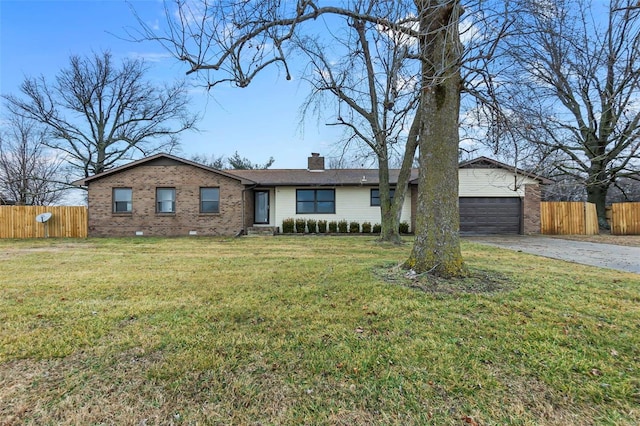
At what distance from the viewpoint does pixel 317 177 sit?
691 inches

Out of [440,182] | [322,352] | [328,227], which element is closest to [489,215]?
[328,227]

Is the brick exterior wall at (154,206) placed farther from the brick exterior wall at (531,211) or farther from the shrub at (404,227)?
the brick exterior wall at (531,211)

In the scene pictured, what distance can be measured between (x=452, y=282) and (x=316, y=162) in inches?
592

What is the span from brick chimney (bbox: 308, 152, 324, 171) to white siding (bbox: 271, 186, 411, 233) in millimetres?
2911

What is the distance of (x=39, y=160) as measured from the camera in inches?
1015

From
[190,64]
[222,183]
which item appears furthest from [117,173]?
[190,64]

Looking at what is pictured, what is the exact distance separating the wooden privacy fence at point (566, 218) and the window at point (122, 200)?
21.5 m

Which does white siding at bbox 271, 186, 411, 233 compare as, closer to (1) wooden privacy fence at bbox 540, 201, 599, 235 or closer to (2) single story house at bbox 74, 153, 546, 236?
(2) single story house at bbox 74, 153, 546, 236

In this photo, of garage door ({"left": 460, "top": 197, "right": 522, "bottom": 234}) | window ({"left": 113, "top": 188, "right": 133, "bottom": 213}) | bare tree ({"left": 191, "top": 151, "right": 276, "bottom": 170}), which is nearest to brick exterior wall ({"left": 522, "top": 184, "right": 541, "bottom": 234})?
garage door ({"left": 460, "top": 197, "right": 522, "bottom": 234})

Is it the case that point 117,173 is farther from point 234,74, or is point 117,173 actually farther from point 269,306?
point 269,306

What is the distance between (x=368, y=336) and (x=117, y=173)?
16485 millimetres

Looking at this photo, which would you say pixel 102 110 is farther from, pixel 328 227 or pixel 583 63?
pixel 583 63

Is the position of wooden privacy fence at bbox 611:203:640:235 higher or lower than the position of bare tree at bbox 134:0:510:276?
lower

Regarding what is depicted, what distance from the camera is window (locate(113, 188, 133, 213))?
15539 mm
